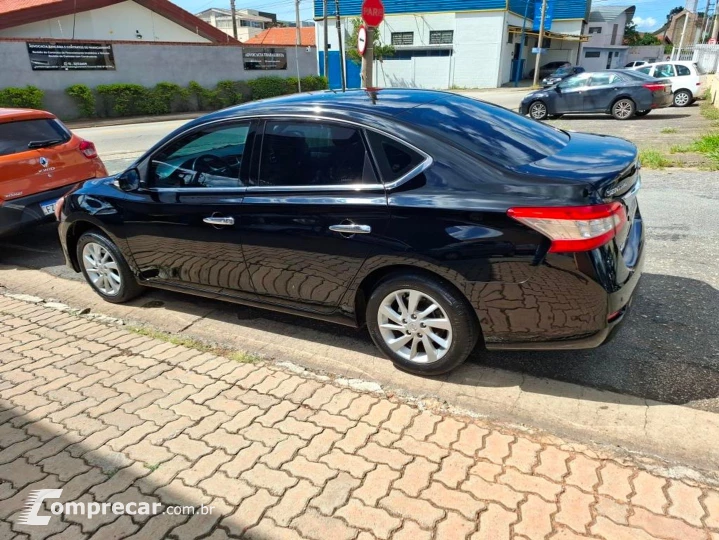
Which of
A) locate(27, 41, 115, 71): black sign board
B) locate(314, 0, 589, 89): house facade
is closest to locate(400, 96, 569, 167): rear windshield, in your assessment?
locate(27, 41, 115, 71): black sign board

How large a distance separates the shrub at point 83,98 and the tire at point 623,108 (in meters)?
20.3

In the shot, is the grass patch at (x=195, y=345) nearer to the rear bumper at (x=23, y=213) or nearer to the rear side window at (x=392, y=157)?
the rear side window at (x=392, y=157)

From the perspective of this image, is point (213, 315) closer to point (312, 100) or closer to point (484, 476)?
point (312, 100)

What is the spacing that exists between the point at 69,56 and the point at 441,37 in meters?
26.2

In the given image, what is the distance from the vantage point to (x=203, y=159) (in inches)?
155

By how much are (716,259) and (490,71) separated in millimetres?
37354

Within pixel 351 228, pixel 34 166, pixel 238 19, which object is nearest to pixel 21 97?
pixel 34 166

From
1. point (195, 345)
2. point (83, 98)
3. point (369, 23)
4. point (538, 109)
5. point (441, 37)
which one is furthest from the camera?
point (441, 37)

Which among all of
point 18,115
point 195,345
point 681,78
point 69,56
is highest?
point 69,56

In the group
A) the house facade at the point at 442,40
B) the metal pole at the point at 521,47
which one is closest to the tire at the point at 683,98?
the house facade at the point at 442,40

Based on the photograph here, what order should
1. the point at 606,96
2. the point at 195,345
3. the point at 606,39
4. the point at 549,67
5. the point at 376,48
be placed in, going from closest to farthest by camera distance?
the point at 195,345, the point at 606,96, the point at 376,48, the point at 549,67, the point at 606,39

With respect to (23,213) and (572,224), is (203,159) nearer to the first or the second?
(572,224)

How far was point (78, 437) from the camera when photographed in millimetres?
2930

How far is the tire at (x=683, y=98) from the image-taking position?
58.1ft
